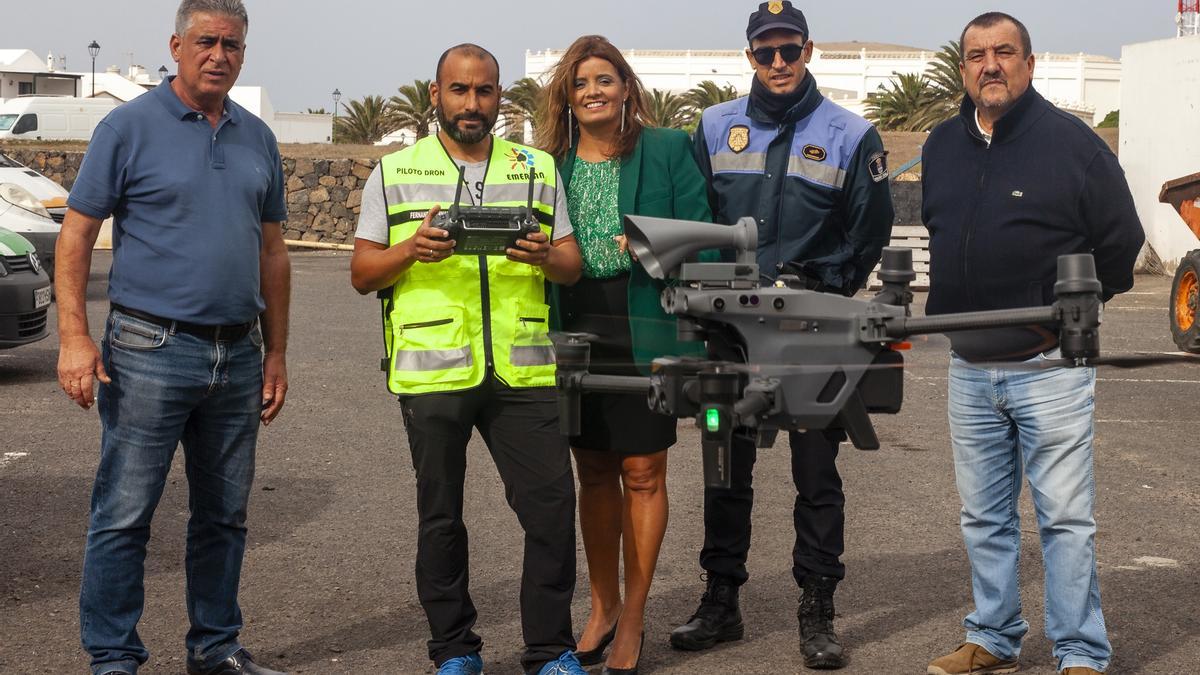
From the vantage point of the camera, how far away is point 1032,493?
Answer: 16.3 feet

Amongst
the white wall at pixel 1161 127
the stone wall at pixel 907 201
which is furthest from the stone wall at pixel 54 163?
the white wall at pixel 1161 127

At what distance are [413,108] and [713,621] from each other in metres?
40.2

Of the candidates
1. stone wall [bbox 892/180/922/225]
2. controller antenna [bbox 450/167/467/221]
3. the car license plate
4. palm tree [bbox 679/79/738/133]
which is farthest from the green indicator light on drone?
palm tree [bbox 679/79/738/133]

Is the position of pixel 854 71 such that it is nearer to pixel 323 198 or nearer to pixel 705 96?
pixel 705 96

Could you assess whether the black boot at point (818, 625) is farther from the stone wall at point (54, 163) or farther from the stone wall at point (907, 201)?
the stone wall at point (54, 163)

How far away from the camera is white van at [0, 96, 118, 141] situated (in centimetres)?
4241

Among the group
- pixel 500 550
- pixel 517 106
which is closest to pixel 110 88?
pixel 517 106

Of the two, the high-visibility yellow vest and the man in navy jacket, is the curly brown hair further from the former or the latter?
the man in navy jacket

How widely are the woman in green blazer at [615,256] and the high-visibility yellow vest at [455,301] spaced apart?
0.29 meters

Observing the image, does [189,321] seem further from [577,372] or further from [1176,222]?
[1176,222]

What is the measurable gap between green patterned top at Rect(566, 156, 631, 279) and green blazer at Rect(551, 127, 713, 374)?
0.09ft

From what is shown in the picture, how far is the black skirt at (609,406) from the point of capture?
5012 mm

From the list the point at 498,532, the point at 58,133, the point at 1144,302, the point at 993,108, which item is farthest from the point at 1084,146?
the point at 58,133

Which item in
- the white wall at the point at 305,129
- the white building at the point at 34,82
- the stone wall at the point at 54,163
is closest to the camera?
the stone wall at the point at 54,163
